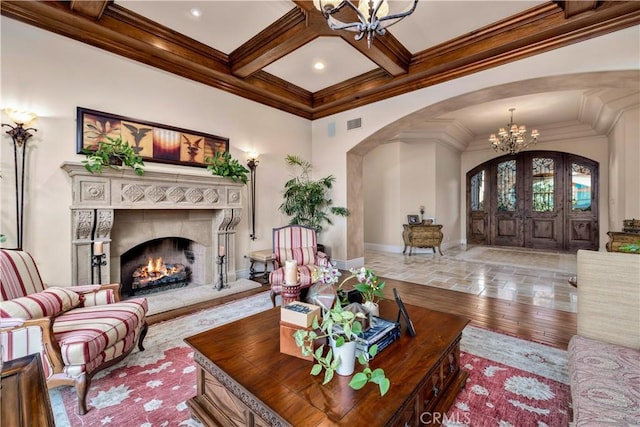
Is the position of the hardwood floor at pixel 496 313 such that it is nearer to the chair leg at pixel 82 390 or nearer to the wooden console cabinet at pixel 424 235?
the chair leg at pixel 82 390

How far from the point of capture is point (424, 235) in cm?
704

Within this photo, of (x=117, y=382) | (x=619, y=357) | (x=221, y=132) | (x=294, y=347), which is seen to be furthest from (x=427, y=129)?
(x=117, y=382)

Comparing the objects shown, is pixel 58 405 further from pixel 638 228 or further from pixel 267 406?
pixel 638 228

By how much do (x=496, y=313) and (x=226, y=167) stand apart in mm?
4147

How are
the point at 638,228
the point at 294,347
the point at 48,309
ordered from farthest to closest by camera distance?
the point at 638,228 < the point at 48,309 < the point at 294,347

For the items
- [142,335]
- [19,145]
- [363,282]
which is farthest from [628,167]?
[19,145]

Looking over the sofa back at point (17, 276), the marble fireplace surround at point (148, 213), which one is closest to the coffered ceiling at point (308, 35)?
the marble fireplace surround at point (148, 213)

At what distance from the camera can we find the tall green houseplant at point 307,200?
5188 mm

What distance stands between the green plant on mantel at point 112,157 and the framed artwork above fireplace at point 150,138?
11cm

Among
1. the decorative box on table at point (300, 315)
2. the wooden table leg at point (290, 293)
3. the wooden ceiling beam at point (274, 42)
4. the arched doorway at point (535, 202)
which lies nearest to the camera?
the decorative box on table at point (300, 315)

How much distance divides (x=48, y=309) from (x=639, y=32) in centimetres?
581

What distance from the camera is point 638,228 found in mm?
3918

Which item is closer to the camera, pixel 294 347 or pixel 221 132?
pixel 294 347

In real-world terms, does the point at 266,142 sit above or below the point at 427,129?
below
